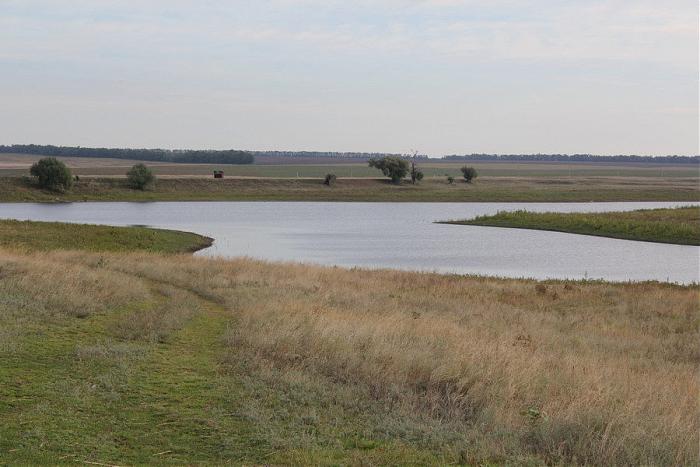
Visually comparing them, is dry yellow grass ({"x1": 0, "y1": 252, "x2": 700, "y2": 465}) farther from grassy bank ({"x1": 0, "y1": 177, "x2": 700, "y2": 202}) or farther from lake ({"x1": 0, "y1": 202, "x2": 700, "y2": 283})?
grassy bank ({"x1": 0, "y1": 177, "x2": 700, "y2": 202})

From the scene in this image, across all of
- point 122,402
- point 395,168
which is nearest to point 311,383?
point 122,402

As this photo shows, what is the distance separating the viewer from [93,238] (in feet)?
157

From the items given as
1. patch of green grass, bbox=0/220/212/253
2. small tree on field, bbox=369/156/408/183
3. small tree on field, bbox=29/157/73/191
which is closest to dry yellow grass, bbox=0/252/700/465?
patch of green grass, bbox=0/220/212/253

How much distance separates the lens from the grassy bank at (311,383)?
871 centimetres

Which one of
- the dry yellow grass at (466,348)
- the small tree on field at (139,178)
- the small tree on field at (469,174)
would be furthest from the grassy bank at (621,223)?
the small tree on field at (469,174)

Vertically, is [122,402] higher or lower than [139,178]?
lower

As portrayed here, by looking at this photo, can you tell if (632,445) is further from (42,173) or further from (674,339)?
(42,173)

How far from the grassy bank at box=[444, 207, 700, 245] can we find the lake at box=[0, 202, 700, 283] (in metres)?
2.52

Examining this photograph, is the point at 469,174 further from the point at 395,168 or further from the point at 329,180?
the point at 329,180

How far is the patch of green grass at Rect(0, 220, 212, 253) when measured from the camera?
1719 inches

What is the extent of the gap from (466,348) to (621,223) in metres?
57.7

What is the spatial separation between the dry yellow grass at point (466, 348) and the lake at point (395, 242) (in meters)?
13.8

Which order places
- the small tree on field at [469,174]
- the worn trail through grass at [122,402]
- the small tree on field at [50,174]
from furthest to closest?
the small tree on field at [469,174], the small tree on field at [50,174], the worn trail through grass at [122,402]

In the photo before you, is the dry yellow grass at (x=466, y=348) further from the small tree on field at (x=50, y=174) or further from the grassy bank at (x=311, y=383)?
the small tree on field at (x=50, y=174)
